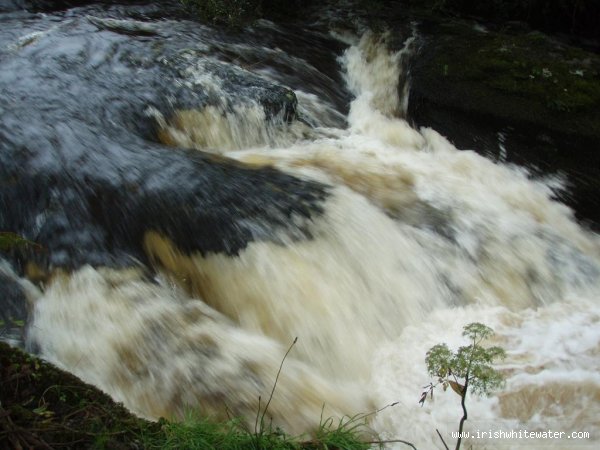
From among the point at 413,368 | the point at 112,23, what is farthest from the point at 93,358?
the point at 112,23

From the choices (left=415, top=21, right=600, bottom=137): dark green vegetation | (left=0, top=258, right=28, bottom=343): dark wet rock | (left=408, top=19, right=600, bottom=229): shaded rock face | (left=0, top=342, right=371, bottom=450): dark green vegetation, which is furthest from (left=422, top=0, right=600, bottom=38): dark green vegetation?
(left=0, top=342, right=371, bottom=450): dark green vegetation

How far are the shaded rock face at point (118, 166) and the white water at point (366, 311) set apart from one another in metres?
0.23

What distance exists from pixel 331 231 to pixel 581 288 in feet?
6.83

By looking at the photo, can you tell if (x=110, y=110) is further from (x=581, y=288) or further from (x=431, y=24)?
(x=431, y=24)

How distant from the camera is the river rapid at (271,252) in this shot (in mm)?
3326

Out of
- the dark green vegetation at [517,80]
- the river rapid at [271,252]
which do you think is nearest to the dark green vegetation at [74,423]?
the river rapid at [271,252]

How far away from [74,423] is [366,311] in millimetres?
2253

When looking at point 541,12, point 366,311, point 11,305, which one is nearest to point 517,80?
point 541,12

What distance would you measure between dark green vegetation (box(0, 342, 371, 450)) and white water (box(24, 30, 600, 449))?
1.84 ft

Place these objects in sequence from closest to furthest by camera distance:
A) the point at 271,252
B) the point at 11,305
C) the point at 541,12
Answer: the point at 11,305, the point at 271,252, the point at 541,12

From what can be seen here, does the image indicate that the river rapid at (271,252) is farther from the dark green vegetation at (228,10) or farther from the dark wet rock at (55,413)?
the dark green vegetation at (228,10)

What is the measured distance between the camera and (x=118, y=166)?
4.65 metres

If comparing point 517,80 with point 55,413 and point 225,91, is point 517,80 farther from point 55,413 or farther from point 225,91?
point 55,413

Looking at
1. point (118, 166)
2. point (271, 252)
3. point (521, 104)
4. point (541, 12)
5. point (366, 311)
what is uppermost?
point (541, 12)
